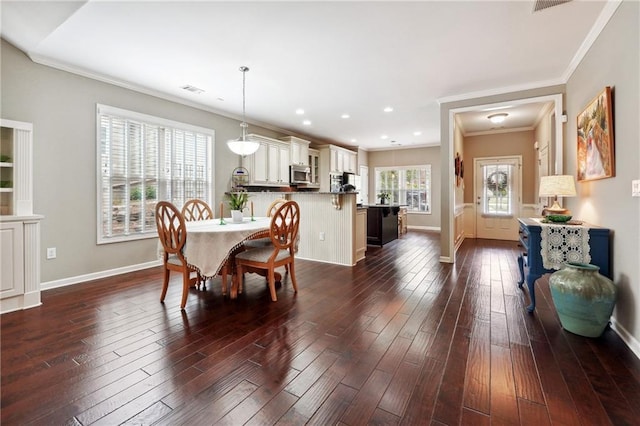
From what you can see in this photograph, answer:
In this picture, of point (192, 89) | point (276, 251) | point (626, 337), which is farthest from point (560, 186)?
point (192, 89)

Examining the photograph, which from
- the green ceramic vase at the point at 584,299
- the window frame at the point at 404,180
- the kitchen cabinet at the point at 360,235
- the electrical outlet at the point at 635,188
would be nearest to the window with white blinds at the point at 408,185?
the window frame at the point at 404,180

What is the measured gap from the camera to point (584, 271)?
88.4 inches

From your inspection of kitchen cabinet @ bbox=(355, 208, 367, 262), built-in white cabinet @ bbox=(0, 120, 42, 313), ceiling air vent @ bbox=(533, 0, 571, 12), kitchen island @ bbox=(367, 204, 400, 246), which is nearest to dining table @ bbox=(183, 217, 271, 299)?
built-in white cabinet @ bbox=(0, 120, 42, 313)

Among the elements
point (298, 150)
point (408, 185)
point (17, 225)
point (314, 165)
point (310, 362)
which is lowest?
point (310, 362)

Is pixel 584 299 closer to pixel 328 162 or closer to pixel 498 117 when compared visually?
pixel 498 117

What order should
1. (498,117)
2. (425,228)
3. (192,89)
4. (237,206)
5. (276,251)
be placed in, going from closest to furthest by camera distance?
(276,251)
(237,206)
(192,89)
(498,117)
(425,228)

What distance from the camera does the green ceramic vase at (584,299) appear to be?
212cm

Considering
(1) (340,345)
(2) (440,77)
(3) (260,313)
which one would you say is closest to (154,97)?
(3) (260,313)

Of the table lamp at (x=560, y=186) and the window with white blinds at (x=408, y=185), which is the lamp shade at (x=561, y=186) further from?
the window with white blinds at (x=408, y=185)

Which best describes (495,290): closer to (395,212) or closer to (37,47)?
(395,212)

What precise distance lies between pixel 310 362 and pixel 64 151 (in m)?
3.77

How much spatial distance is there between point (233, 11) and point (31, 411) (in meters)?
2.95

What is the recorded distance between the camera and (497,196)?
7125 millimetres

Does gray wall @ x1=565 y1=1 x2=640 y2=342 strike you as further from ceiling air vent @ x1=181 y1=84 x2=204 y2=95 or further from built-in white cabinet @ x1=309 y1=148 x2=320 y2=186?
built-in white cabinet @ x1=309 y1=148 x2=320 y2=186
